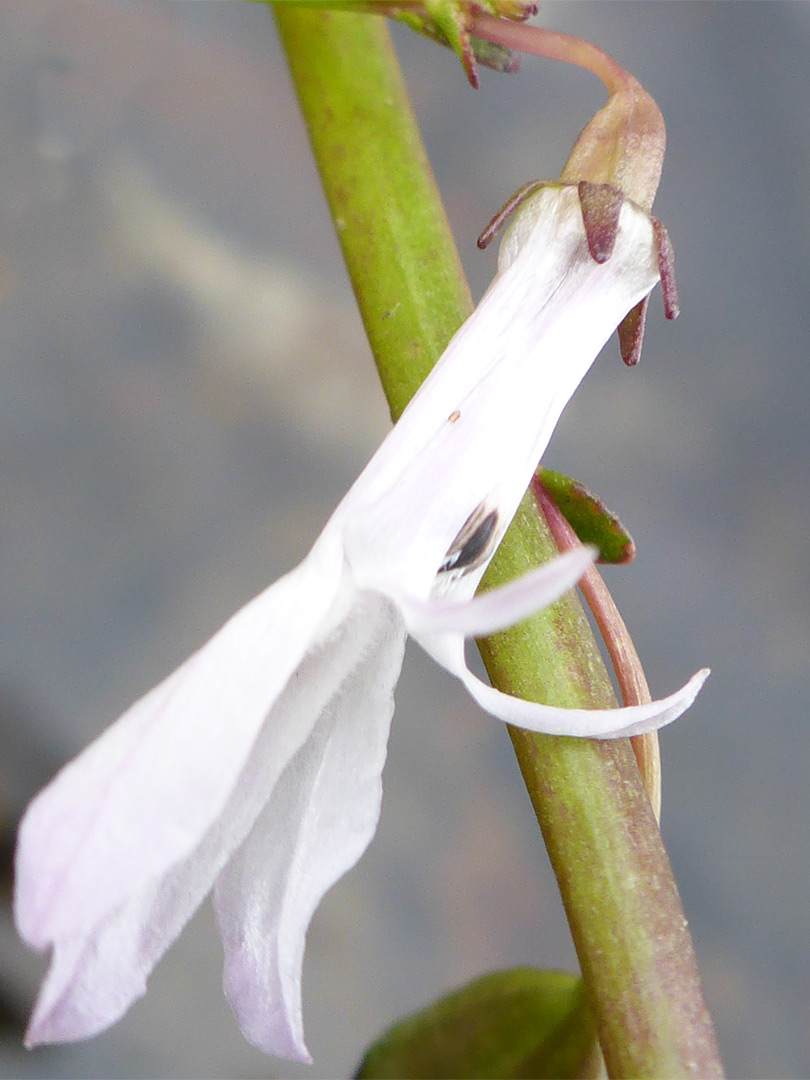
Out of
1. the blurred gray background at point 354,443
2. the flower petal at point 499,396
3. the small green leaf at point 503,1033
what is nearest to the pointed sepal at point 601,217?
the flower petal at point 499,396

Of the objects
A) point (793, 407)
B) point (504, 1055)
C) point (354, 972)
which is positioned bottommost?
point (354, 972)

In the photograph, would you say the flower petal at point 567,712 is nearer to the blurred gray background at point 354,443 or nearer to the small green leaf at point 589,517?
the small green leaf at point 589,517

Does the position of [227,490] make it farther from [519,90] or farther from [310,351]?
[519,90]

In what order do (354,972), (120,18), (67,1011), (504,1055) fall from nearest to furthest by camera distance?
(67,1011) < (504,1055) < (354,972) < (120,18)

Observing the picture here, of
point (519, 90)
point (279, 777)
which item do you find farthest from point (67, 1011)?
point (519, 90)

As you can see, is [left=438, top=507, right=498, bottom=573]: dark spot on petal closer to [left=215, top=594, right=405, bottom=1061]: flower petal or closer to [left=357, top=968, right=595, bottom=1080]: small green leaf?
[left=215, top=594, right=405, bottom=1061]: flower petal

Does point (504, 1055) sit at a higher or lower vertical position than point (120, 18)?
lower

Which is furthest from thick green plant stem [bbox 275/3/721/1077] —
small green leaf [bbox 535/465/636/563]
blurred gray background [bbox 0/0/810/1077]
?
blurred gray background [bbox 0/0/810/1077]
